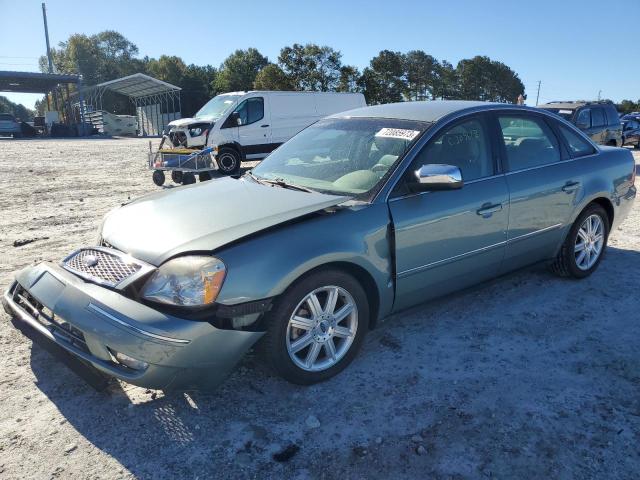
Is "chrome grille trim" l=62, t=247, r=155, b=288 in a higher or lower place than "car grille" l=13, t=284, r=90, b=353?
higher

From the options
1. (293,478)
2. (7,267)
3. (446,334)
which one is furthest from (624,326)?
(7,267)

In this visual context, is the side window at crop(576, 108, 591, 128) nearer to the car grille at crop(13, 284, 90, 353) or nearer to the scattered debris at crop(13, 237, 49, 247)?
the scattered debris at crop(13, 237, 49, 247)

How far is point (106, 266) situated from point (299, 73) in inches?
1649

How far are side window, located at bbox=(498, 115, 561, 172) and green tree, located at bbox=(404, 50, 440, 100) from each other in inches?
1989

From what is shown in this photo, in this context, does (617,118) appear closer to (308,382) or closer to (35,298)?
(308,382)

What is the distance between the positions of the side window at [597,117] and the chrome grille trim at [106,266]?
503 inches

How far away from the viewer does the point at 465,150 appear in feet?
12.4

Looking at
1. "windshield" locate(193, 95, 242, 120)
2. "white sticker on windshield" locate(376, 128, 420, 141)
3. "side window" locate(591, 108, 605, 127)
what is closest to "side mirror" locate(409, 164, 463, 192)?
"white sticker on windshield" locate(376, 128, 420, 141)

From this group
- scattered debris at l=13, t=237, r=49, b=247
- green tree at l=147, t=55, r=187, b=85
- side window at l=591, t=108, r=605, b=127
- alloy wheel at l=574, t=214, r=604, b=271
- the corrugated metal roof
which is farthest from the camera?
green tree at l=147, t=55, r=187, b=85

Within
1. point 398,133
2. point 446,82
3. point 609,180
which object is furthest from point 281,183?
point 446,82

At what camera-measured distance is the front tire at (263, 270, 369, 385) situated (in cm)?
280

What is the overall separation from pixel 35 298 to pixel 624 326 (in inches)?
159

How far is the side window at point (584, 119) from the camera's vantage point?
481 inches

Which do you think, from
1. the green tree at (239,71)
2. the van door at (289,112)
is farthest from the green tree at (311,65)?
the van door at (289,112)
